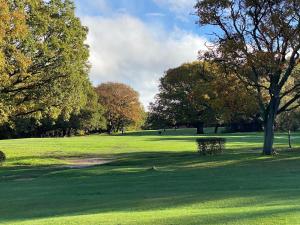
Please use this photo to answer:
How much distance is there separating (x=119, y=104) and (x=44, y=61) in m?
89.3

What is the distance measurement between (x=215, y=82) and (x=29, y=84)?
1333cm

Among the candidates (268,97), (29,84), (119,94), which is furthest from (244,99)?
(119,94)

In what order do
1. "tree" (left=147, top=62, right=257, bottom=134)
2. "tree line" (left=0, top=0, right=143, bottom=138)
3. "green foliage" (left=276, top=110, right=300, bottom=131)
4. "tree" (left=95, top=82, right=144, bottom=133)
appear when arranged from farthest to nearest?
"tree" (left=95, top=82, right=144, bottom=133) < "tree" (left=147, top=62, right=257, bottom=134) < "green foliage" (left=276, top=110, right=300, bottom=131) < "tree line" (left=0, top=0, right=143, bottom=138)

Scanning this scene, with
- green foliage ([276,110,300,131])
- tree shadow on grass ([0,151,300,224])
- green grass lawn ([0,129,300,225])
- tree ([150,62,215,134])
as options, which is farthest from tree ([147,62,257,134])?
green grass lawn ([0,129,300,225])

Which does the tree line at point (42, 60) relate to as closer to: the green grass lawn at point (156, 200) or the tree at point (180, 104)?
the green grass lawn at point (156, 200)

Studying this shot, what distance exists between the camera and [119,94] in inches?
4961

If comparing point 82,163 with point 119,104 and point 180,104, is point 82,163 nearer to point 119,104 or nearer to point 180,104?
point 180,104

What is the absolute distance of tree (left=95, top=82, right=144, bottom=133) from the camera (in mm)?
124062

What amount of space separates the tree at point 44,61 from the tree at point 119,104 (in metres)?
82.9

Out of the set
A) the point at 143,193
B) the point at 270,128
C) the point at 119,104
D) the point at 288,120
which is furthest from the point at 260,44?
the point at 119,104

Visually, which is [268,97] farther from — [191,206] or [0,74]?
[191,206]

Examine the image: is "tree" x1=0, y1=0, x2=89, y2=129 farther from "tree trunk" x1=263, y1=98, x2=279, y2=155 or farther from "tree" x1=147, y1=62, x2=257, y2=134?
"tree" x1=147, y1=62, x2=257, y2=134

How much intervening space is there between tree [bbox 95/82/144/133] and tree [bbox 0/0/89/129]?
272 feet

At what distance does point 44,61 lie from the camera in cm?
3581
